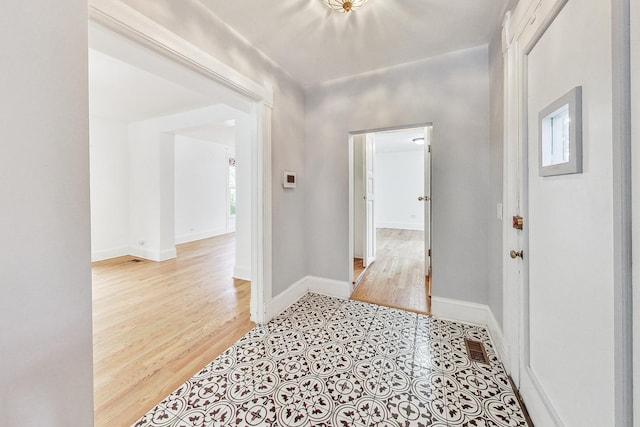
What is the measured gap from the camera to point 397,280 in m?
3.35

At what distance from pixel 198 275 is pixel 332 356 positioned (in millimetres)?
2614

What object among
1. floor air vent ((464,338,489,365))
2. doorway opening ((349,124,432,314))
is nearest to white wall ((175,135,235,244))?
doorway opening ((349,124,432,314))

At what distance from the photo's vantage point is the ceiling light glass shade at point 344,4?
1589 millimetres

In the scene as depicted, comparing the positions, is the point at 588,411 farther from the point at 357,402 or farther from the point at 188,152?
the point at 188,152

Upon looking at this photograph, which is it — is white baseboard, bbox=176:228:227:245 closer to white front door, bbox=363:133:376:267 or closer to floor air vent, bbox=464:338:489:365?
white front door, bbox=363:133:376:267

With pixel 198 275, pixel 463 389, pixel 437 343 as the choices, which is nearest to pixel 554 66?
pixel 463 389

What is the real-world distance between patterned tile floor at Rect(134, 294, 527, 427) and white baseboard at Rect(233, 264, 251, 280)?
1.38m

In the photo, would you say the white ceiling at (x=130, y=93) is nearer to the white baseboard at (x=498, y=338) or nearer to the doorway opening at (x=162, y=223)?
the doorway opening at (x=162, y=223)

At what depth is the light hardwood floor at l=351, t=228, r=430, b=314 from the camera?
8.91 ft

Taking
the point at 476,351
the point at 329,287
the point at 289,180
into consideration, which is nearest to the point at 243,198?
the point at 289,180

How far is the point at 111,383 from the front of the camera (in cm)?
158

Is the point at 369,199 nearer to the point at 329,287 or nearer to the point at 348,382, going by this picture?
the point at 329,287

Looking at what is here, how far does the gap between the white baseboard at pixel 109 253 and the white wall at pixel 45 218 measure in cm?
451

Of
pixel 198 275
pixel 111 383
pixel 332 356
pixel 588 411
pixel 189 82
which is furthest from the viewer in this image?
pixel 198 275
